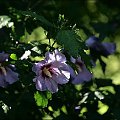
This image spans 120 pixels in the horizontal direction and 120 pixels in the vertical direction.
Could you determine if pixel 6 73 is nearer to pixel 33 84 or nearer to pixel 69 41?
pixel 33 84

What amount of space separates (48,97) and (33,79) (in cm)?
9

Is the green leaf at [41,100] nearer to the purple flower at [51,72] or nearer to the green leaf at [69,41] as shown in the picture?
the purple flower at [51,72]

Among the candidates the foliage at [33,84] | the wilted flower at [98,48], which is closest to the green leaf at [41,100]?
the foliage at [33,84]

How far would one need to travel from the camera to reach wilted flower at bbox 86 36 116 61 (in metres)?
2.11

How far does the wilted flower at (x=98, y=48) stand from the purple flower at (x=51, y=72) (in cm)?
58

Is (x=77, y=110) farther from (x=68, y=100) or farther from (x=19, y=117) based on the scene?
(x=19, y=117)

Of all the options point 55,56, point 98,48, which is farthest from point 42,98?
point 98,48

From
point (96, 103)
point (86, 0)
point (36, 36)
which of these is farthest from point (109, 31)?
point (86, 0)

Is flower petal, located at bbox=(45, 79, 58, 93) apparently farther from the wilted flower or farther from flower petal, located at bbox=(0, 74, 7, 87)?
the wilted flower

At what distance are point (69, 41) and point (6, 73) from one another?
0.31 meters

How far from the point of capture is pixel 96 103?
1934mm

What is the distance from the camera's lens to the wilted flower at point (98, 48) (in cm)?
211

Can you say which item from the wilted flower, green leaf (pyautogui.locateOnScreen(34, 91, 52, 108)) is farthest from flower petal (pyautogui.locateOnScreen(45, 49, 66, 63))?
the wilted flower

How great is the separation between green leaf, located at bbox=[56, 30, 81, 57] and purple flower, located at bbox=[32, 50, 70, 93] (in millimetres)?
75
